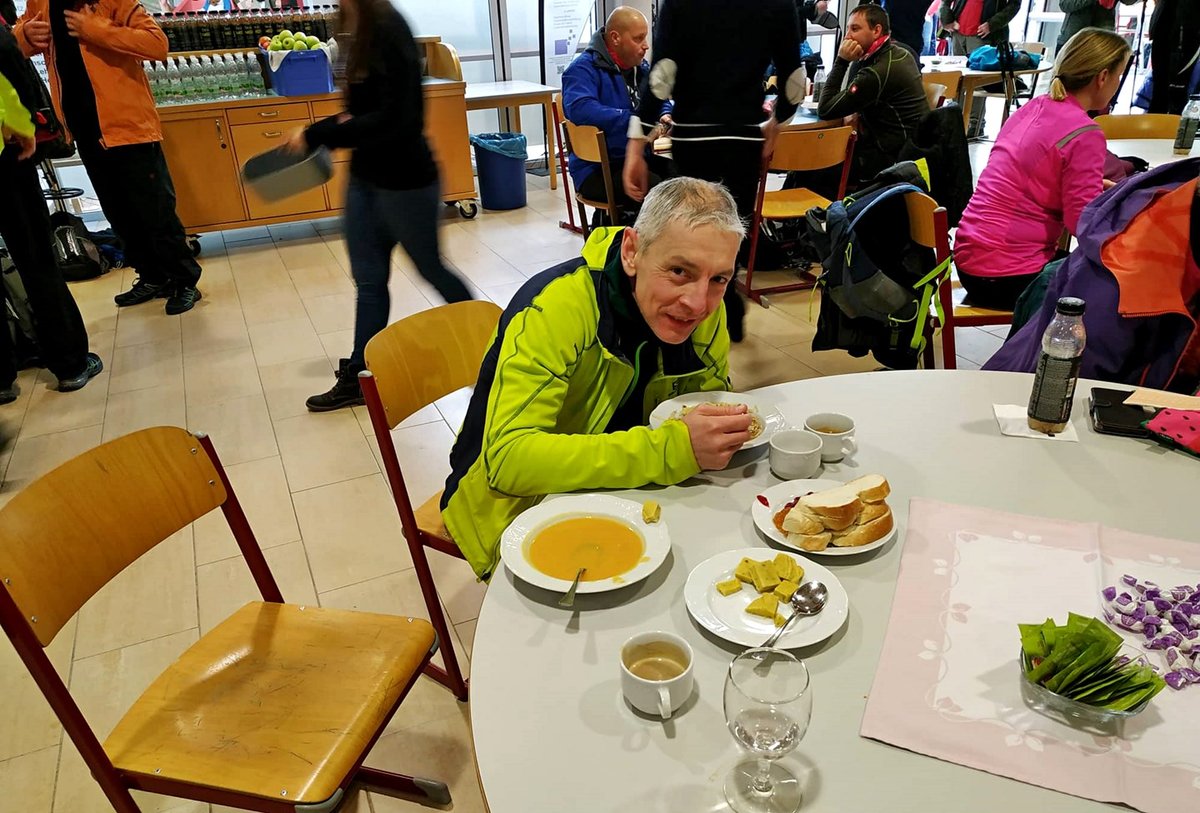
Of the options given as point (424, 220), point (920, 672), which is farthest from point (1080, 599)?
point (424, 220)

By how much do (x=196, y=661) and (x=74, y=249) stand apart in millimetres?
4143

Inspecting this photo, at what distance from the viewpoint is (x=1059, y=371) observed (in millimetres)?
1322

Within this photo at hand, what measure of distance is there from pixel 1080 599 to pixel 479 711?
0.75 metres

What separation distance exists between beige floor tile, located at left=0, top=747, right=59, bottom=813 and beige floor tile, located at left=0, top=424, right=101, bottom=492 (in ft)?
4.25

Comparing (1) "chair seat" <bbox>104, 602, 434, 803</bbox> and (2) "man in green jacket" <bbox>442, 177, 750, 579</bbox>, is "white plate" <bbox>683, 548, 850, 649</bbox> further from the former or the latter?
(1) "chair seat" <bbox>104, 602, 434, 803</bbox>

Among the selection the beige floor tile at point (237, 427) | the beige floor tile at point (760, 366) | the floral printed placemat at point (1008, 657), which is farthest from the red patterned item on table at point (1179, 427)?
the beige floor tile at point (237, 427)

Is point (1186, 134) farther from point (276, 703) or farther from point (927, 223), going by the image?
point (276, 703)

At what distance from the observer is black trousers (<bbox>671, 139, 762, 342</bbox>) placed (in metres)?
3.31

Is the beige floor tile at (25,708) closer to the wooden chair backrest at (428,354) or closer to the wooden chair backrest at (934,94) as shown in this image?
the wooden chair backrest at (428,354)

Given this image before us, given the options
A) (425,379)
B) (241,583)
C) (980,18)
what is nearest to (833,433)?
(425,379)

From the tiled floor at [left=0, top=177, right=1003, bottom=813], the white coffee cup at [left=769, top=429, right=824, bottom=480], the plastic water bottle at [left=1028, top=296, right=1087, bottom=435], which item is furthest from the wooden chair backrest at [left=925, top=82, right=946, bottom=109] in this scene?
the white coffee cup at [left=769, top=429, right=824, bottom=480]

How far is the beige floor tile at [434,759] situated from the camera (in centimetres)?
159

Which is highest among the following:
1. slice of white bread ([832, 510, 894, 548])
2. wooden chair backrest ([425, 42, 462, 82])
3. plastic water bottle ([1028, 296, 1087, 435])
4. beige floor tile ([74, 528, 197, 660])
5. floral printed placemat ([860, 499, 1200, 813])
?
wooden chair backrest ([425, 42, 462, 82])

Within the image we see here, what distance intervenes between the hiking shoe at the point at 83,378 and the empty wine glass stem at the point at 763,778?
3.52m
